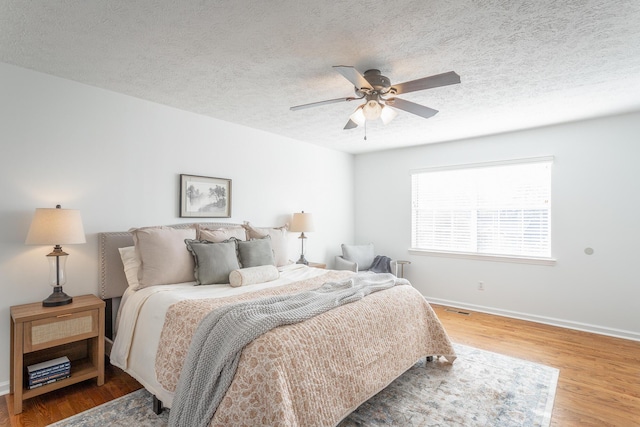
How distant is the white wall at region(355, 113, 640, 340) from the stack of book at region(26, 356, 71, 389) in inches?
175

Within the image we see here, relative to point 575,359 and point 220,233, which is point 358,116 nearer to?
point 220,233

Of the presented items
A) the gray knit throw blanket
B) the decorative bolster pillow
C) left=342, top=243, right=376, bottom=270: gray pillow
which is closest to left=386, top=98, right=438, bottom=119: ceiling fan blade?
the gray knit throw blanket

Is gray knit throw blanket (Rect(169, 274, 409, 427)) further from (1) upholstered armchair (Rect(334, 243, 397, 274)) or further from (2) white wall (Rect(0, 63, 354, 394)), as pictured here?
(1) upholstered armchair (Rect(334, 243, 397, 274))

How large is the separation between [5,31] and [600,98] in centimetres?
473

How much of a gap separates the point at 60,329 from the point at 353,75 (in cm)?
270

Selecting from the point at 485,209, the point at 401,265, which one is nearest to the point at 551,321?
the point at 485,209

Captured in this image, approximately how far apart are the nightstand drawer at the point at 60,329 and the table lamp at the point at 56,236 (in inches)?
6.2

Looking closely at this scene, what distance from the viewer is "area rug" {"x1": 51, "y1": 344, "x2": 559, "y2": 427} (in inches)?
83.6

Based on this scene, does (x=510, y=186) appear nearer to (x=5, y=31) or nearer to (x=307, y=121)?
(x=307, y=121)

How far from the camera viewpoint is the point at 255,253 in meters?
3.26

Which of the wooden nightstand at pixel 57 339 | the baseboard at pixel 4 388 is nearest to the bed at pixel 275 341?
the wooden nightstand at pixel 57 339

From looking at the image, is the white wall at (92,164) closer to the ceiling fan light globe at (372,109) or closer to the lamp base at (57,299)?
the lamp base at (57,299)

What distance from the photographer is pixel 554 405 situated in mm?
2322

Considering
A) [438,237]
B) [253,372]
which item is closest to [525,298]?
[438,237]
